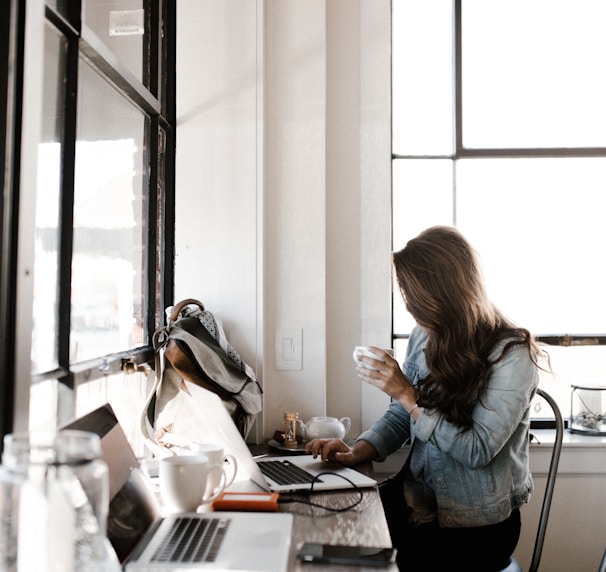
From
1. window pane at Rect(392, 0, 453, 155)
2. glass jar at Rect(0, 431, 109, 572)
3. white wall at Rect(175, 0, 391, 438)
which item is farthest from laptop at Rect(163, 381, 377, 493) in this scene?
window pane at Rect(392, 0, 453, 155)

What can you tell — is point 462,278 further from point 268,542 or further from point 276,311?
point 268,542

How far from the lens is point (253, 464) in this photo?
145 cm

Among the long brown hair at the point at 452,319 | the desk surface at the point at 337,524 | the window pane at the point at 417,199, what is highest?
the window pane at the point at 417,199

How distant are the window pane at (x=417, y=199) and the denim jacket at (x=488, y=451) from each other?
2.55ft

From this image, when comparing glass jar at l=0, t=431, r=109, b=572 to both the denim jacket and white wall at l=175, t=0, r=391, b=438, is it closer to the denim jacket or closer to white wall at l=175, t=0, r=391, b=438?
the denim jacket

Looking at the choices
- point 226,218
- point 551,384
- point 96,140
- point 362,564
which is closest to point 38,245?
point 96,140

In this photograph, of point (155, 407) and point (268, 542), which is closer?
point (268, 542)

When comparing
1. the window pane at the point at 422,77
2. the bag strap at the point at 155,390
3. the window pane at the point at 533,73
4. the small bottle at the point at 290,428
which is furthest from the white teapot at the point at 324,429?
the window pane at the point at 533,73

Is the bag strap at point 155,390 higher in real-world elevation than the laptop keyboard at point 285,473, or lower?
higher

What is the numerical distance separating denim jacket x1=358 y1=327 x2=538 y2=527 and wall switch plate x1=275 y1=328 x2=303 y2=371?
0.60m

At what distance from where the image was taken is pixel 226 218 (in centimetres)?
221

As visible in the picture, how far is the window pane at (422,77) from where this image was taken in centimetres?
249

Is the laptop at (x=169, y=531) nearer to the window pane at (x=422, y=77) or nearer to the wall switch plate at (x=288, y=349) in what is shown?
the wall switch plate at (x=288, y=349)

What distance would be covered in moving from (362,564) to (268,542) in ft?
0.50
